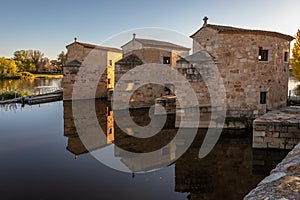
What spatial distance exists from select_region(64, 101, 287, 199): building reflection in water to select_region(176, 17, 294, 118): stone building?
1.62m

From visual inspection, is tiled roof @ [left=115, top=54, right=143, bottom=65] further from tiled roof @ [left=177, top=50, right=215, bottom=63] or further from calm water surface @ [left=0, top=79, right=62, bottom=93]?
calm water surface @ [left=0, top=79, right=62, bottom=93]

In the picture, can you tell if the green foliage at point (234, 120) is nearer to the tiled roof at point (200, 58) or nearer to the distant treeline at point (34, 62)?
the tiled roof at point (200, 58)

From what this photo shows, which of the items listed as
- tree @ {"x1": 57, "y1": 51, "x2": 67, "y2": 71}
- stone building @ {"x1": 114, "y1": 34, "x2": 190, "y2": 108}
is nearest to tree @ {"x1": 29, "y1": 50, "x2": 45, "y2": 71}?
tree @ {"x1": 57, "y1": 51, "x2": 67, "y2": 71}

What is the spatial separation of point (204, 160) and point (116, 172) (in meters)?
2.40

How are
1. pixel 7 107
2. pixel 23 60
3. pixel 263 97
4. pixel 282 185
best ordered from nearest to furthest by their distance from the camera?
pixel 282 185
pixel 263 97
pixel 7 107
pixel 23 60

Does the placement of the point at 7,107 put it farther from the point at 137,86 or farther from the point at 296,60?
the point at 296,60

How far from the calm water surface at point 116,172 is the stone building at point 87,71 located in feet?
30.7

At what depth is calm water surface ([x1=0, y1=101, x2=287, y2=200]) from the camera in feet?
15.4

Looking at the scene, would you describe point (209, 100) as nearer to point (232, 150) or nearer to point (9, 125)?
point (232, 150)

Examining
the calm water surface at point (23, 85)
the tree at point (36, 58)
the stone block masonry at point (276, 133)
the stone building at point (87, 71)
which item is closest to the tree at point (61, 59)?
the tree at point (36, 58)

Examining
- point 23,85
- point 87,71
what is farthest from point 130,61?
point 23,85

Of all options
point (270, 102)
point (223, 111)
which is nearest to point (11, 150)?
point (223, 111)

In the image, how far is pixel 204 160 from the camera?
6.34m

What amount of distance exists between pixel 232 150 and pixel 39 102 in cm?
1487
